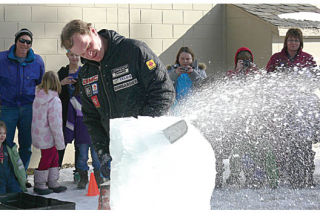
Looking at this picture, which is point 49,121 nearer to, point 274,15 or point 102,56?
point 102,56

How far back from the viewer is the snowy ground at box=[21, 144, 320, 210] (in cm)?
542

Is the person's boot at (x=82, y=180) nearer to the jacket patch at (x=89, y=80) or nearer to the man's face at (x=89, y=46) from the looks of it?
the jacket patch at (x=89, y=80)

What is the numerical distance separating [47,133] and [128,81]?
119 inches

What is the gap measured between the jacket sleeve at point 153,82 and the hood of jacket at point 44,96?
3.02 meters

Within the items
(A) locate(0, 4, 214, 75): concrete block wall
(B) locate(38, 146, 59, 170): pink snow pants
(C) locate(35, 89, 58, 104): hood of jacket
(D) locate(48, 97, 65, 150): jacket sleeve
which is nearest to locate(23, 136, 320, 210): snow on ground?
(B) locate(38, 146, 59, 170): pink snow pants

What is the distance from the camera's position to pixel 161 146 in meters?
2.12

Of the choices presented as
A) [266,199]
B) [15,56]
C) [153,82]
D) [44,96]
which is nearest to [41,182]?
[44,96]

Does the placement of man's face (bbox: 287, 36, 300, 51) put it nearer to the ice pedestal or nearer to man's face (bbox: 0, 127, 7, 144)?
man's face (bbox: 0, 127, 7, 144)

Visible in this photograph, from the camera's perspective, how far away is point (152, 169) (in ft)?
6.91

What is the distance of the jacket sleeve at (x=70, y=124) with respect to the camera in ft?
22.0

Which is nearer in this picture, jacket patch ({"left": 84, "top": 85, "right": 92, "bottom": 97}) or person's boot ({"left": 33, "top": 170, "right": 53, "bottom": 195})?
jacket patch ({"left": 84, "top": 85, "right": 92, "bottom": 97})

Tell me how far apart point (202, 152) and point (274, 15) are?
6.83 metres

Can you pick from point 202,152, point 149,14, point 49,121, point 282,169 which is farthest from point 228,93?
point 202,152

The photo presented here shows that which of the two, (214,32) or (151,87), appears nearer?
(151,87)
